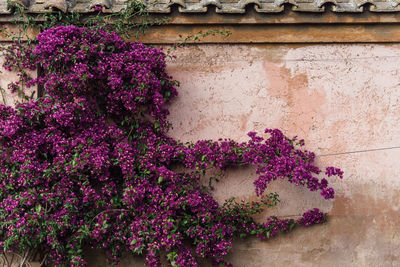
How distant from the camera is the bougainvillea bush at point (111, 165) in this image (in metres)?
3.97

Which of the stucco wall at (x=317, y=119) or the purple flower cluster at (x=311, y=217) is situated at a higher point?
the stucco wall at (x=317, y=119)

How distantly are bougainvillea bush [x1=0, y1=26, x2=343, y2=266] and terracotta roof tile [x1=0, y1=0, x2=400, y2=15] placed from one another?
364 millimetres

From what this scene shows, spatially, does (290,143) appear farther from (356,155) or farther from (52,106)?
(52,106)

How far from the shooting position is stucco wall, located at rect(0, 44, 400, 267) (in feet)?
15.0

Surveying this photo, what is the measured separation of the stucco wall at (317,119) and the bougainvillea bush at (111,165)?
0.69 ft

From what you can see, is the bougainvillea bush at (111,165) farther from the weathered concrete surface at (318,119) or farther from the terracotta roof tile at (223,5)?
the terracotta roof tile at (223,5)

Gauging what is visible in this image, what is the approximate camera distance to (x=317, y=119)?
15.1ft

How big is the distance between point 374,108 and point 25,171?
12.1 ft

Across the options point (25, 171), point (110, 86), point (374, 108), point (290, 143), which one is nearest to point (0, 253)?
point (25, 171)

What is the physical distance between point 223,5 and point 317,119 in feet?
5.22

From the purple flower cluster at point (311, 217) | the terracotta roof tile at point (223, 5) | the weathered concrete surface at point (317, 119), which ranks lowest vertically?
the purple flower cluster at point (311, 217)

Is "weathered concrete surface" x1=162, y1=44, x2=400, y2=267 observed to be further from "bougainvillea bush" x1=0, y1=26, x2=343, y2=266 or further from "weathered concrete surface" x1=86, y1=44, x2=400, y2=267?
"bougainvillea bush" x1=0, y1=26, x2=343, y2=266

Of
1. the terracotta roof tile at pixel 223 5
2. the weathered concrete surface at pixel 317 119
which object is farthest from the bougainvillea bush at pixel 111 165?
the terracotta roof tile at pixel 223 5

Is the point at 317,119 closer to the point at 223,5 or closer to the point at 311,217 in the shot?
the point at 311,217
